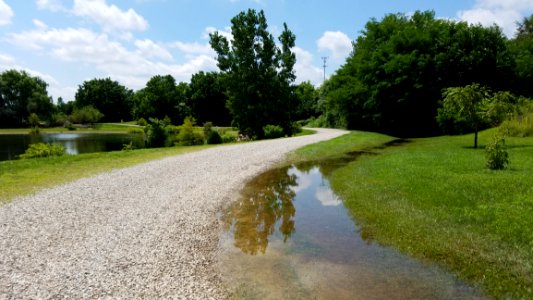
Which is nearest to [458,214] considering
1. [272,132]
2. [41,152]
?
[41,152]

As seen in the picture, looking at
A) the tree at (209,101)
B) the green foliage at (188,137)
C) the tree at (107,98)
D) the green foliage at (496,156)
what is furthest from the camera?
the tree at (107,98)

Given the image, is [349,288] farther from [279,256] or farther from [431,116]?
[431,116]

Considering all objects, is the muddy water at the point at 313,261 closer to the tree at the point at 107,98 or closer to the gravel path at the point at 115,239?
the gravel path at the point at 115,239

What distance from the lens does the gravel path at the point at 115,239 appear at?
653 centimetres

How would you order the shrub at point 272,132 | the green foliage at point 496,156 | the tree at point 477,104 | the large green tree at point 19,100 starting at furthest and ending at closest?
the large green tree at point 19,100, the shrub at point 272,132, the tree at point 477,104, the green foliage at point 496,156

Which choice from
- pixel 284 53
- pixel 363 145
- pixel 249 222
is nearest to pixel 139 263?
pixel 249 222

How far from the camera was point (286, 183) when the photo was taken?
16.5 meters

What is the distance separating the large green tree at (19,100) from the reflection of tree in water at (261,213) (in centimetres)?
9665

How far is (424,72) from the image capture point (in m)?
41.8

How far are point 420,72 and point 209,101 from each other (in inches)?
2145

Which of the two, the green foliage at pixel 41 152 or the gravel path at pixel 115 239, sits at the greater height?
the green foliage at pixel 41 152

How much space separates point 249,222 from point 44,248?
5.03m

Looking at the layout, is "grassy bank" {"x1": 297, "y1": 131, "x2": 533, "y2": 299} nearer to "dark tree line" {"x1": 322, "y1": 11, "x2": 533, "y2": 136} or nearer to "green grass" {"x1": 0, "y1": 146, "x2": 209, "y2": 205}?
"green grass" {"x1": 0, "y1": 146, "x2": 209, "y2": 205}

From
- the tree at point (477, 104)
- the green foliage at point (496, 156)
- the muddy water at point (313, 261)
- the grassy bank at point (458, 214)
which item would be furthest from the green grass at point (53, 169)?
the tree at point (477, 104)
